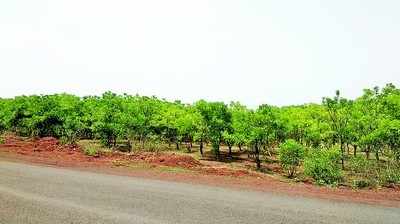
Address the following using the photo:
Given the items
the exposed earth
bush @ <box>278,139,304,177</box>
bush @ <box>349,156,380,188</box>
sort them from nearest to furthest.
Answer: the exposed earth, bush @ <box>349,156,380,188</box>, bush @ <box>278,139,304,177</box>

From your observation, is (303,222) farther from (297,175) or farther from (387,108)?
(387,108)

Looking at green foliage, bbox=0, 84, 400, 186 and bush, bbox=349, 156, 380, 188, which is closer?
bush, bbox=349, 156, 380, 188

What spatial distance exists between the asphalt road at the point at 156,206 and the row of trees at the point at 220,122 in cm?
1783

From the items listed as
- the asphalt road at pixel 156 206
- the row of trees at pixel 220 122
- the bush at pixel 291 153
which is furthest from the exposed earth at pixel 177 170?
the row of trees at pixel 220 122

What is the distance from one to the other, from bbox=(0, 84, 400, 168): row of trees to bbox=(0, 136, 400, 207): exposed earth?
5672 mm

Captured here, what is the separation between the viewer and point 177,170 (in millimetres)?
26359

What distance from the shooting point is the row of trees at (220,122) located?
35.3 metres

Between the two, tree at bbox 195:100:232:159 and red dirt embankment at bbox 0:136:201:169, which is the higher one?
tree at bbox 195:100:232:159

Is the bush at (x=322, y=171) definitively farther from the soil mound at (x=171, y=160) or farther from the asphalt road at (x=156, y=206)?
the asphalt road at (x=156, y=206)

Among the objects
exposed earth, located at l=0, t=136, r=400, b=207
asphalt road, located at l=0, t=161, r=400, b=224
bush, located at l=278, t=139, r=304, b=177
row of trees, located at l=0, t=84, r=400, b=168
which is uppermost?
row of trees, located at l=0, t=84, r=400, b=168

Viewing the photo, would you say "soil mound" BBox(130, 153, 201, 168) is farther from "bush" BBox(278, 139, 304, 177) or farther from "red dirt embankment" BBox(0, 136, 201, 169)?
"bush" BBox(278, 139, 304, 177)

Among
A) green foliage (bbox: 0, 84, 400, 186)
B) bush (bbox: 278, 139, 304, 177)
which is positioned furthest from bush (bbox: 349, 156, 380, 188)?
bush (bbox: 278, 139, 304, 177)

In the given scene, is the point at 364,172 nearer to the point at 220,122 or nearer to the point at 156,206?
the point at 220,122

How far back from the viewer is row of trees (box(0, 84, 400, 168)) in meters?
35.3
